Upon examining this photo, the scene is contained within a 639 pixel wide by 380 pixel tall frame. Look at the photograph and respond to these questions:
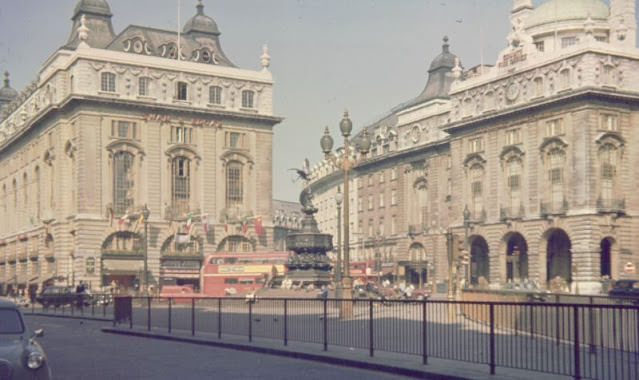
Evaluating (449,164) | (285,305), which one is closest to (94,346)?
(285,305)

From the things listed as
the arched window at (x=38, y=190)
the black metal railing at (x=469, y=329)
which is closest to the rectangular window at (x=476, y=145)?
the arched window at (x=38, y=190)

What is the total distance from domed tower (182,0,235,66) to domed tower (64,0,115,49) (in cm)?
805

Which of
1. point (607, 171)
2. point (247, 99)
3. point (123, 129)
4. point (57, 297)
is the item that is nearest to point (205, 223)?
point (123, 129)

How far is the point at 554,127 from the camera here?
251 ft

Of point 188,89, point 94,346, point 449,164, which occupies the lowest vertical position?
point 94,346

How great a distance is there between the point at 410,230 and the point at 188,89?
102ft

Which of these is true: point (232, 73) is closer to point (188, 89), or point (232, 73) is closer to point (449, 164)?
point (188, 89)

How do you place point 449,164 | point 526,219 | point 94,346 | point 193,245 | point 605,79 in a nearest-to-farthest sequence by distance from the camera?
point 94,346
point 605,79
point 526,219
point 193,245
point 449,164

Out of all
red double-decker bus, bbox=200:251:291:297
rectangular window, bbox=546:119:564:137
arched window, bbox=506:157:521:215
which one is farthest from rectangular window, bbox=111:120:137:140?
rectangular window, bbox=546:119:564:137

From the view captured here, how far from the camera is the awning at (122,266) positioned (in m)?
79.5

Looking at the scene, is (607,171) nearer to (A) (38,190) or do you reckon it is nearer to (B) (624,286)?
(B) (624,286)

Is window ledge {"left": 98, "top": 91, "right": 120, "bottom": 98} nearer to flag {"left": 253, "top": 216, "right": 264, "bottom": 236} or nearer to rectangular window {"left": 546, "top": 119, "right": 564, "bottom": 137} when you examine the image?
flag {"left": 253, "top": 216, "right": 264, "bottom": 236}

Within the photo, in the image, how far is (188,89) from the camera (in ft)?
279

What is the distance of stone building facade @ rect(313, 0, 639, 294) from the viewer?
72.9 metres
